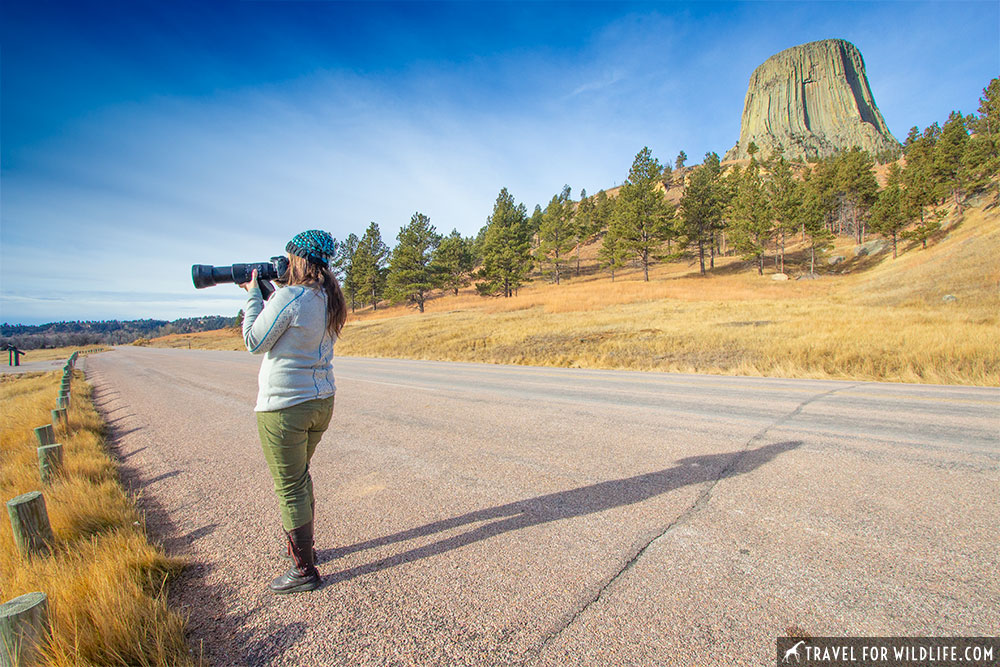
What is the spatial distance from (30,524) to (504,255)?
4287 cm

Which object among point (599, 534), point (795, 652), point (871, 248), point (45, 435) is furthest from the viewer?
point (871, 248)

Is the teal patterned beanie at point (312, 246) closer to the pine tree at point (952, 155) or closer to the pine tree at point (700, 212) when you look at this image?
the pine tree at point (700, 212)

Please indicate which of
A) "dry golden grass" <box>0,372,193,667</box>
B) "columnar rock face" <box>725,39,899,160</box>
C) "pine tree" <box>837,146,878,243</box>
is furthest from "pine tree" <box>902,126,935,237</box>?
"columnar rock face" <box>725,39,899,160</box>

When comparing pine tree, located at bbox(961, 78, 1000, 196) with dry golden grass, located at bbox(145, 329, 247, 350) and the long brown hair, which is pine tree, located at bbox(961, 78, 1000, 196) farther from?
dry golden grass, located at bbox(145, 329, 247, 350)

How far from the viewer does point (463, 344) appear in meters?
20.1

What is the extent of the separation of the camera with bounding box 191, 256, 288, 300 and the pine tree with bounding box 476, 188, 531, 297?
42398 millimetres

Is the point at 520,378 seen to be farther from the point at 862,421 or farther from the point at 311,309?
the point at 311,309

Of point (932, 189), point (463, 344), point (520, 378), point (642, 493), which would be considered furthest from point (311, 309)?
point (932, 189)

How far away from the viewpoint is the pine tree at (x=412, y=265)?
148 ft

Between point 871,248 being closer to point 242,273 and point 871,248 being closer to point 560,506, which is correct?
point 560,506

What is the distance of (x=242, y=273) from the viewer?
9.09 ft

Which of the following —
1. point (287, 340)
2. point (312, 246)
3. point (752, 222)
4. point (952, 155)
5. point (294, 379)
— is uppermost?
point (952, 155)

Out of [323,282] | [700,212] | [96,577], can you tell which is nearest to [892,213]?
[700,212]

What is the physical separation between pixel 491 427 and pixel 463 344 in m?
14.4
